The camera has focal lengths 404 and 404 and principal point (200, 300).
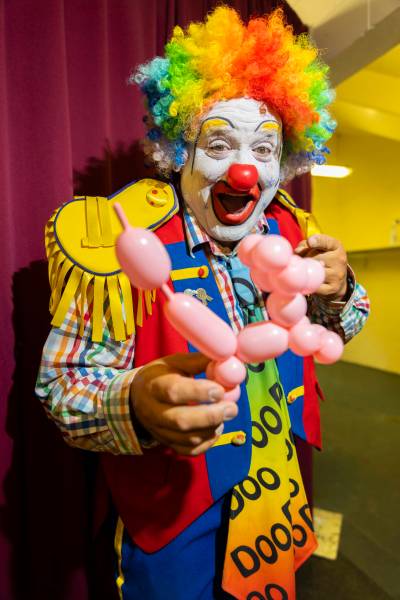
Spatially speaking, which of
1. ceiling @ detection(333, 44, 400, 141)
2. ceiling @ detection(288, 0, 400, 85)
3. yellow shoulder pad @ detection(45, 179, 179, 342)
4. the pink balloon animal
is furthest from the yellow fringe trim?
ceiling @ detection(333, 44, 400, 141)

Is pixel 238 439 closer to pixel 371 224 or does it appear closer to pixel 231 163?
pixel 231 163

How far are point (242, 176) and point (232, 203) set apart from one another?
0.08 meters

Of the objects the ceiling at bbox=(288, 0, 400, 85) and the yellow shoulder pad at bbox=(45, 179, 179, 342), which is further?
the ceiling at bbox=(288, 0, 400, 85)

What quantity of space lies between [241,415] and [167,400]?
0.90 feet

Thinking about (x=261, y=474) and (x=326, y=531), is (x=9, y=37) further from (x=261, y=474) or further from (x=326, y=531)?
(x=326, y=531)

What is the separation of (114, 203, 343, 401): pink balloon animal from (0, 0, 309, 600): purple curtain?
52 centimetres

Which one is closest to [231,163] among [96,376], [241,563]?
[96,376]

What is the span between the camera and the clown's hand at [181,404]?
43 centimetres

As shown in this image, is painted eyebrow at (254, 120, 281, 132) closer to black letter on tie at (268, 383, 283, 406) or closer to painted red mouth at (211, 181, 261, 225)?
painted red mouth at (211, 181, 261, 225)

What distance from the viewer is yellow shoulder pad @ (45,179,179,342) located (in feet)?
2.12

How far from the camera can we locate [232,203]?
723mm

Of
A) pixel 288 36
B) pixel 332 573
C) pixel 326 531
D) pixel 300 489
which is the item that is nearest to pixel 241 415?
pixel 300 489

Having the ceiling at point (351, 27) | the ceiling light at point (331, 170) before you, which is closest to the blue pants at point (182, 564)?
the ceiling at point (351, 27)

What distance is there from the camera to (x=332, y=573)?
1.50m
